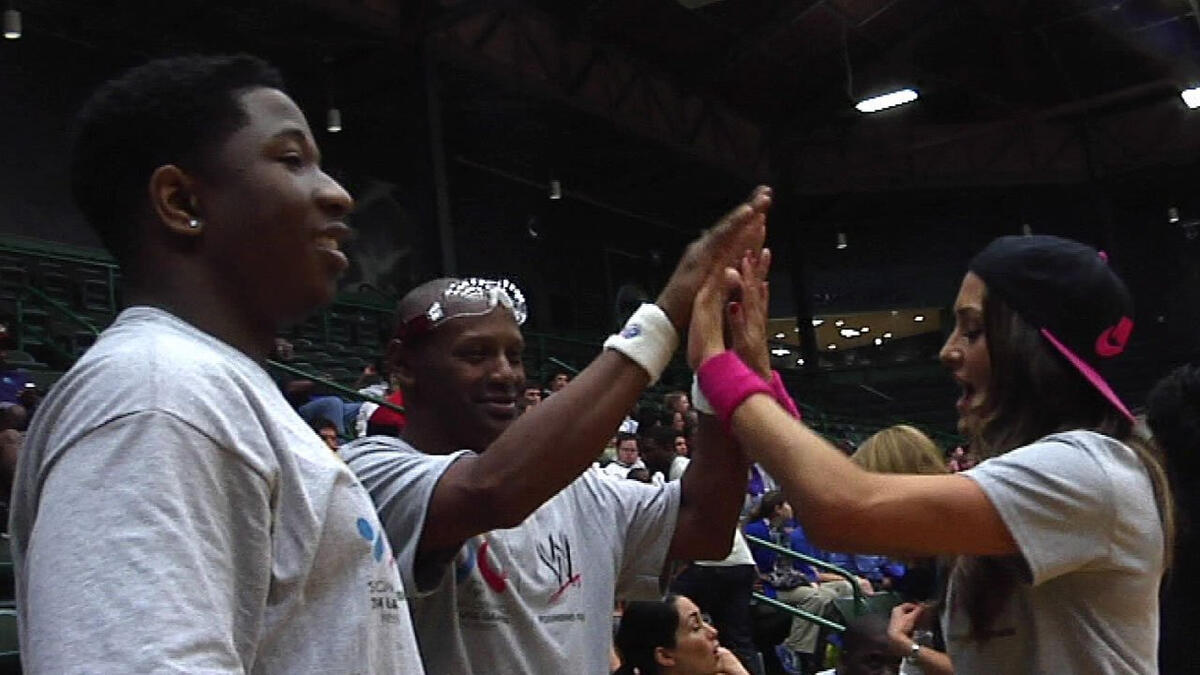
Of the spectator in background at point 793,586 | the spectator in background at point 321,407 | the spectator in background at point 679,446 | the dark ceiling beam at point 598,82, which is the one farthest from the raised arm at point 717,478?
the dark ceiling beam at point 598,82

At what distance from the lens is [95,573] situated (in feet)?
3.35

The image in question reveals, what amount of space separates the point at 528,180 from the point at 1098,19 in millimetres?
7854

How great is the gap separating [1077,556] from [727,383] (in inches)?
21.2

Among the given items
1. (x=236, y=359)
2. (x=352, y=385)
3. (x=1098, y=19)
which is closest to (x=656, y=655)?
(x=236, y=359)

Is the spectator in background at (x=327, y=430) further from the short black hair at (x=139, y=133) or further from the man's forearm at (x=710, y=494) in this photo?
the short black hair at (x=139, y=133)

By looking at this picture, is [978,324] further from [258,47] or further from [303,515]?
[258,47]

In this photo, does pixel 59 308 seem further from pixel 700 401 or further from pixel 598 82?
pixel 700 401

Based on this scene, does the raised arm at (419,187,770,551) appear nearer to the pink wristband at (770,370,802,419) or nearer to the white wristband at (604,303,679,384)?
the white wristband at (604,303,679,384)

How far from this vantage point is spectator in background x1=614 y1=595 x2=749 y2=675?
4.14 metres

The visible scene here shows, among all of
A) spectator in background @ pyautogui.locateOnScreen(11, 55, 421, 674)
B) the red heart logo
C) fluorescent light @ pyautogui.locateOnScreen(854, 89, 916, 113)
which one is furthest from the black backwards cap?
fluorescent light @ pyautogui.locateOnScreen(854, 89, 916, 113)

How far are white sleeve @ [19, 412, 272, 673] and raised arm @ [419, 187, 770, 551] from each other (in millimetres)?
696

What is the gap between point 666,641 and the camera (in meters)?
4.14

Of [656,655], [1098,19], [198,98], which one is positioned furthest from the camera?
[1098,19]

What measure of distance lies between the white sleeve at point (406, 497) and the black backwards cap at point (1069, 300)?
86 centimetres
